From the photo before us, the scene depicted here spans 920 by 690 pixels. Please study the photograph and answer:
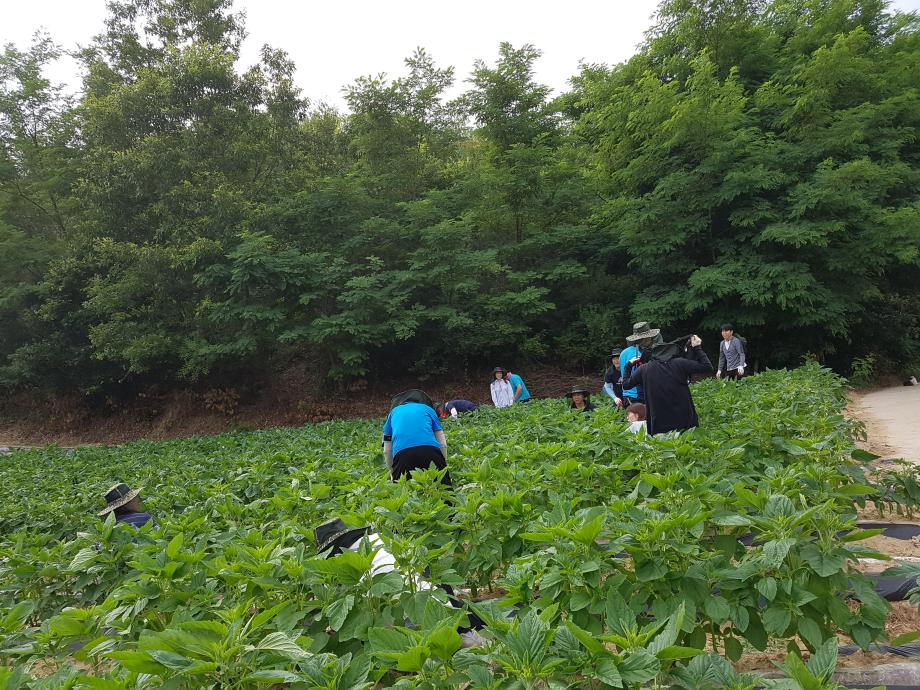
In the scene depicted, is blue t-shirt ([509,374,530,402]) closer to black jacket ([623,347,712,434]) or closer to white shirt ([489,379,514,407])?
white shirt ([489,379,514,407])

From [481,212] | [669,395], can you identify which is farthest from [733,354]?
[481,212]

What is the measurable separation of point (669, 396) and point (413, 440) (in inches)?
93.3

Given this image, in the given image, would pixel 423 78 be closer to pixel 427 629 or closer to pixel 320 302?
pixel 320 302

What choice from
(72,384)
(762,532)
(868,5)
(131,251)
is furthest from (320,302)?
(868,5)

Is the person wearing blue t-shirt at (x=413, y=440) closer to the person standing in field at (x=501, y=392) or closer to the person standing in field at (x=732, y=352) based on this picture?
the person standing in field at (x=501, y=392)

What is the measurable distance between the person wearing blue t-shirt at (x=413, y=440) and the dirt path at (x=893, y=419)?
571 centimetres

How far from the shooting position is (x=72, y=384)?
910 inches

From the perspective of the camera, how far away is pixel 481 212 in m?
19.3

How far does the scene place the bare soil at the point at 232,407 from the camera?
18.4 metres

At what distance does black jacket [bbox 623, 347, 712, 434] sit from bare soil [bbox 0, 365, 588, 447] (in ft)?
40.0

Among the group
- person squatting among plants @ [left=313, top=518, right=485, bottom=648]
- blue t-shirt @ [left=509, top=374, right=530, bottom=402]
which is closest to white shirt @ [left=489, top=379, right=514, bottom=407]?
blue t-shirt @ [left=509, top=374, right=530, bottom=402]

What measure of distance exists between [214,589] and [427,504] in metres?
0.97

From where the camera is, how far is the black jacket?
15.9ft

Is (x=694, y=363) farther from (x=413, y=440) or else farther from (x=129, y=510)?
(x=129, y=510)
